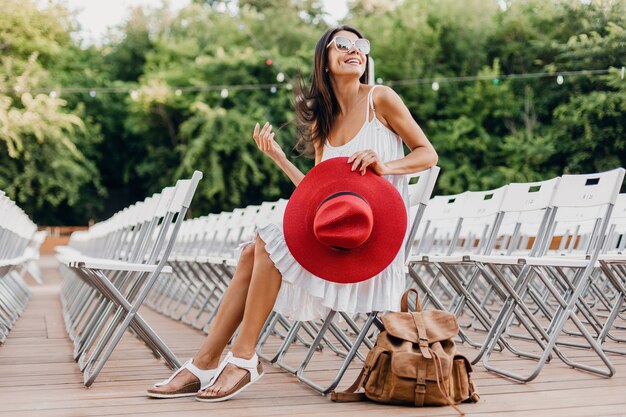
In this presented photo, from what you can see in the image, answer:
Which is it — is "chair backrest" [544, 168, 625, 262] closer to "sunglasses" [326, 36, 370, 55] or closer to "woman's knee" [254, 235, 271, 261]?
"sunglasses" [326, 36, 370, 55]

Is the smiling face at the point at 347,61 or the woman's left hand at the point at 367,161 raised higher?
the smiling face at the point at 347,61

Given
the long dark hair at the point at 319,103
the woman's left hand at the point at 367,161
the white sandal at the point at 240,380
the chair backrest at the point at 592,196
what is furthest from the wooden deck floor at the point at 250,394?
the long dark hair at the point at 319,103

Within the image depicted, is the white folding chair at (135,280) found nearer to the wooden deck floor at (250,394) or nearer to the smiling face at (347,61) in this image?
the wooden deck floor at (250,394)

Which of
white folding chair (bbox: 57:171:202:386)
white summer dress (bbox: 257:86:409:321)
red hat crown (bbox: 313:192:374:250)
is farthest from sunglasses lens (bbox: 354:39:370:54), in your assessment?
white folding chair (bbox: 57:171:202:386)

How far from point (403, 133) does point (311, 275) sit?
59 cm

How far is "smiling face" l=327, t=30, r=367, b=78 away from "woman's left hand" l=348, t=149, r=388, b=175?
0.39 meters

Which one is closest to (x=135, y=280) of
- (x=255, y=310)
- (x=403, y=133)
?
(x=255, y=310)

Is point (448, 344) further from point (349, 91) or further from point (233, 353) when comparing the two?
point (349, 91)

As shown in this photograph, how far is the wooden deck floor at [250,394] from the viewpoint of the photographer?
8.46 feet

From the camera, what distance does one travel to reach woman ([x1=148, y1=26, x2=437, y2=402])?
9.02 feet

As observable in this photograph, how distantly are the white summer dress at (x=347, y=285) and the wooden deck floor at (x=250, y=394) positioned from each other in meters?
0.31

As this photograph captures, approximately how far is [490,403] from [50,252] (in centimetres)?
2058

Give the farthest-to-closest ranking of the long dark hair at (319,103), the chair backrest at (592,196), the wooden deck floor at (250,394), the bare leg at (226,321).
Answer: the chair backrest at (592,196) < the long dark hair at (319,103) < the bare leg at (226,321) < the wooden deck floor at (250,394)

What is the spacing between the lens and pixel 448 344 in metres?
2.72
